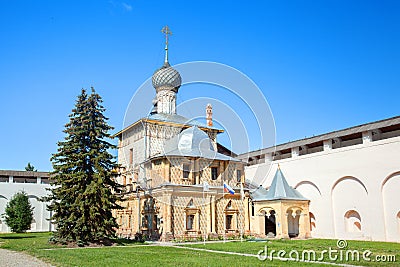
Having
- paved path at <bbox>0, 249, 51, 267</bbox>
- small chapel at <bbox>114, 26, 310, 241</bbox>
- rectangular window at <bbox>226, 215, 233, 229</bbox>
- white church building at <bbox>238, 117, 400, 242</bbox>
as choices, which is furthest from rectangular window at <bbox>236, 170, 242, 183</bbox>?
paved path at <bbox>0, 249, 51, 267</bbox>

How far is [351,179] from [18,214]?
27.3 meters

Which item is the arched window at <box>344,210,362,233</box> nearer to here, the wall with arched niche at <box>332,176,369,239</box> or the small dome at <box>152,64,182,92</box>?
the wall with arched niche at <box>332,176,369,239</box>

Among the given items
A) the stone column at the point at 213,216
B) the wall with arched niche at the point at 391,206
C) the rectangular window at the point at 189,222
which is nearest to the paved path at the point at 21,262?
the rectangular window at the point at 189,222

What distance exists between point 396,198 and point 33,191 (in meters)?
32.5

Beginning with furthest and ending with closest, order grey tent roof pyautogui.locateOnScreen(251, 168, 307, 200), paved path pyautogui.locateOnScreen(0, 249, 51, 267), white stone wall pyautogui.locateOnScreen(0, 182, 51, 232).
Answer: white stone wall pyautogui.locateOnScreen(0, 182, 51, 232) < grey tent roof pyautogui.locateOnScreen(251, 168, 307, 200) < paved path pyautogui.locateOnScreen(0, 249, 51, 267)

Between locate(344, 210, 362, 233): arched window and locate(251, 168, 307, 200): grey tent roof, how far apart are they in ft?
10.1

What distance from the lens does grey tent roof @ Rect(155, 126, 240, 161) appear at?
2453 cm

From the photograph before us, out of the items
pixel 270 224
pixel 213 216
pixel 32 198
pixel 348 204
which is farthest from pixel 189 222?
pixel 32 198

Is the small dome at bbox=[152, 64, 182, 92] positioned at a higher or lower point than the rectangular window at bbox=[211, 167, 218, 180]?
higher

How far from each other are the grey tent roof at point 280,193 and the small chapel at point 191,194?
0.03 m

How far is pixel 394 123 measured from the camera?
2153cm

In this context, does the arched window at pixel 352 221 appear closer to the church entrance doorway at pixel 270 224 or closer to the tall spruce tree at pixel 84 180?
the church entrance doorway at pixel 270 224

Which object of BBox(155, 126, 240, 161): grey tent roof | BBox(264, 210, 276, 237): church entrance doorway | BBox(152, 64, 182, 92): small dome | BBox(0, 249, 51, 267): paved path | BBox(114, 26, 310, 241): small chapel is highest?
BBox(152, 64, 182, 92): small dome

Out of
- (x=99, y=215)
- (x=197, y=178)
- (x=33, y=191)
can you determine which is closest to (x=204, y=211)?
(x=197, y=178)
